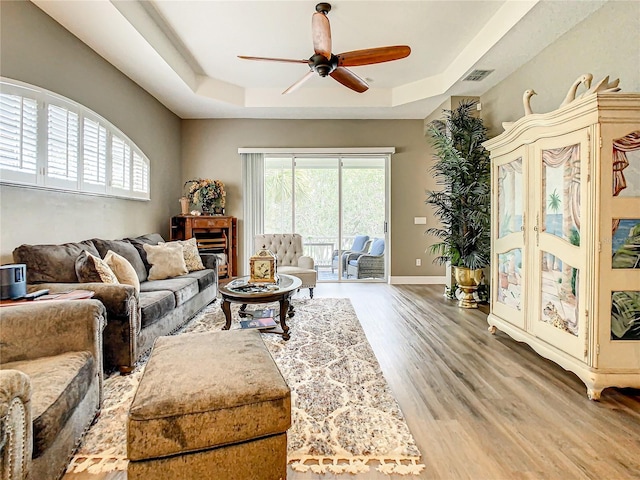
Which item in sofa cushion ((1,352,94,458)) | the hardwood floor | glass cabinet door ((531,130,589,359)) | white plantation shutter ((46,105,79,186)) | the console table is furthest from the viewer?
the console table

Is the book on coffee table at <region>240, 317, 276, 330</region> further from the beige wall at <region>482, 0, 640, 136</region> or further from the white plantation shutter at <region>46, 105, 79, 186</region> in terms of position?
the beige wall at <region>482, 0, 640, 136</region>

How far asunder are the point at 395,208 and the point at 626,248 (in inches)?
157

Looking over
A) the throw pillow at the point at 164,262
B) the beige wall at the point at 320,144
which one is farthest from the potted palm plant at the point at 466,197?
the throw pillow at the point at 164,262

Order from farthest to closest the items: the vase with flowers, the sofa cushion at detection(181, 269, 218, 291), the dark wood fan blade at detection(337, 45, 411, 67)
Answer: the vase with flowers, the sofa cushion at detection(181, 269, 218, 291), the dark wood fan blade at detection(337, 45, 411, 67)

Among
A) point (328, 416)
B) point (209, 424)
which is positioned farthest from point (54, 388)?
point (328, 416)

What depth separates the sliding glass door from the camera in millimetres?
6055

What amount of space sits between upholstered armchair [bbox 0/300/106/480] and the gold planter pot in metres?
4.01

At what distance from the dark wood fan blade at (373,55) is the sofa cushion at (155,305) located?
2677 mm

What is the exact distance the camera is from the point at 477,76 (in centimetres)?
414

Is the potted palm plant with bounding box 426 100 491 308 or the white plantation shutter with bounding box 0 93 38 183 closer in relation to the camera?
the white plantation shutter with bounding box 0 93 38 183

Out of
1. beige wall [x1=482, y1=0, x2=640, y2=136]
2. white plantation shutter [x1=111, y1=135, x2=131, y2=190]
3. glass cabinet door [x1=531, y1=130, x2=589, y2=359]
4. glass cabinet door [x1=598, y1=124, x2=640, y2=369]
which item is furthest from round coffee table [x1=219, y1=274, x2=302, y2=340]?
beige wall [x1=482, y1=0, x2=640, y2=136]

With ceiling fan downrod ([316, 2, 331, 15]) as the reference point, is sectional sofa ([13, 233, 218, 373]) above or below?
below

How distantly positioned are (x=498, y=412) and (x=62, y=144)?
391 cm

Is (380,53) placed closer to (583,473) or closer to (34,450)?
(583,473)
